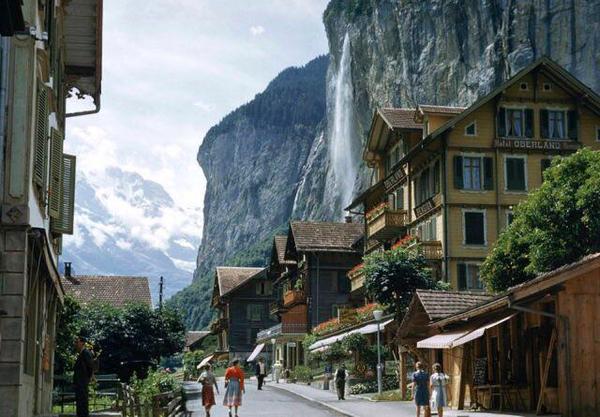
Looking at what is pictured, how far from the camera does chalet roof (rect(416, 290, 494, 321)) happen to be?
96.0ft

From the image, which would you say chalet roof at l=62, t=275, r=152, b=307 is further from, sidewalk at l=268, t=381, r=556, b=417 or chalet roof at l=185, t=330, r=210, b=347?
chalet roof at l=185, t=330, r=210, b=347

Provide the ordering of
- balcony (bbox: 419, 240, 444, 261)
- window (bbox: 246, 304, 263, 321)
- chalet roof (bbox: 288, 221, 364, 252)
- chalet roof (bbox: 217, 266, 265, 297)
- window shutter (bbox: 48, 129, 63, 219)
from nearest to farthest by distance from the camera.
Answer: window shutter (bbox: 48, 129, 63, 219) < balcony (bbox: 419, 240, 444, 261) < chalet roof (bbox: 288, 221, 364, 252) < window (bbox: 246, 304, 263, 321) < chalet roof (bbox: 217, 266, 265, 297)

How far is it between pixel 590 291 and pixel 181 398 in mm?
16089

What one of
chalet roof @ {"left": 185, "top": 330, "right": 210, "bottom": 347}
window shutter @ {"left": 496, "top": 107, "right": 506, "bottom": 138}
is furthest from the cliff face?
window shutter @ {"left": 496, "top": 107, "right": 506, "bottom": 138}

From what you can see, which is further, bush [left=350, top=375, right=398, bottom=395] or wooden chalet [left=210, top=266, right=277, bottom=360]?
wooden chalet [left=210, top=266, right=277, bottom=360]

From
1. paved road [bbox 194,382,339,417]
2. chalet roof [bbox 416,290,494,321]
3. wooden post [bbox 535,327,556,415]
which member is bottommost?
paved road [bbox 194,382,339,417]

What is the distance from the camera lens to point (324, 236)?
237 ft

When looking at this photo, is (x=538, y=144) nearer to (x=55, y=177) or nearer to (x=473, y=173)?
(x=473, y=173)

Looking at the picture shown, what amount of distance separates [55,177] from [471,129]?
112ft

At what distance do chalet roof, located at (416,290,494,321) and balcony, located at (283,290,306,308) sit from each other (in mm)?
41167

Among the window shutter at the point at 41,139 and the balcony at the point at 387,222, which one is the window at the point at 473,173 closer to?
the balcony at the point at 387,222

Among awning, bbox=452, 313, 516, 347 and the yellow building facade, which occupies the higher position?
the yellow building facade

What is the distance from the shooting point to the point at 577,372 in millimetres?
21297

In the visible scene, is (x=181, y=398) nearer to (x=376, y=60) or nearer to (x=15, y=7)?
(x=15, y=7)
